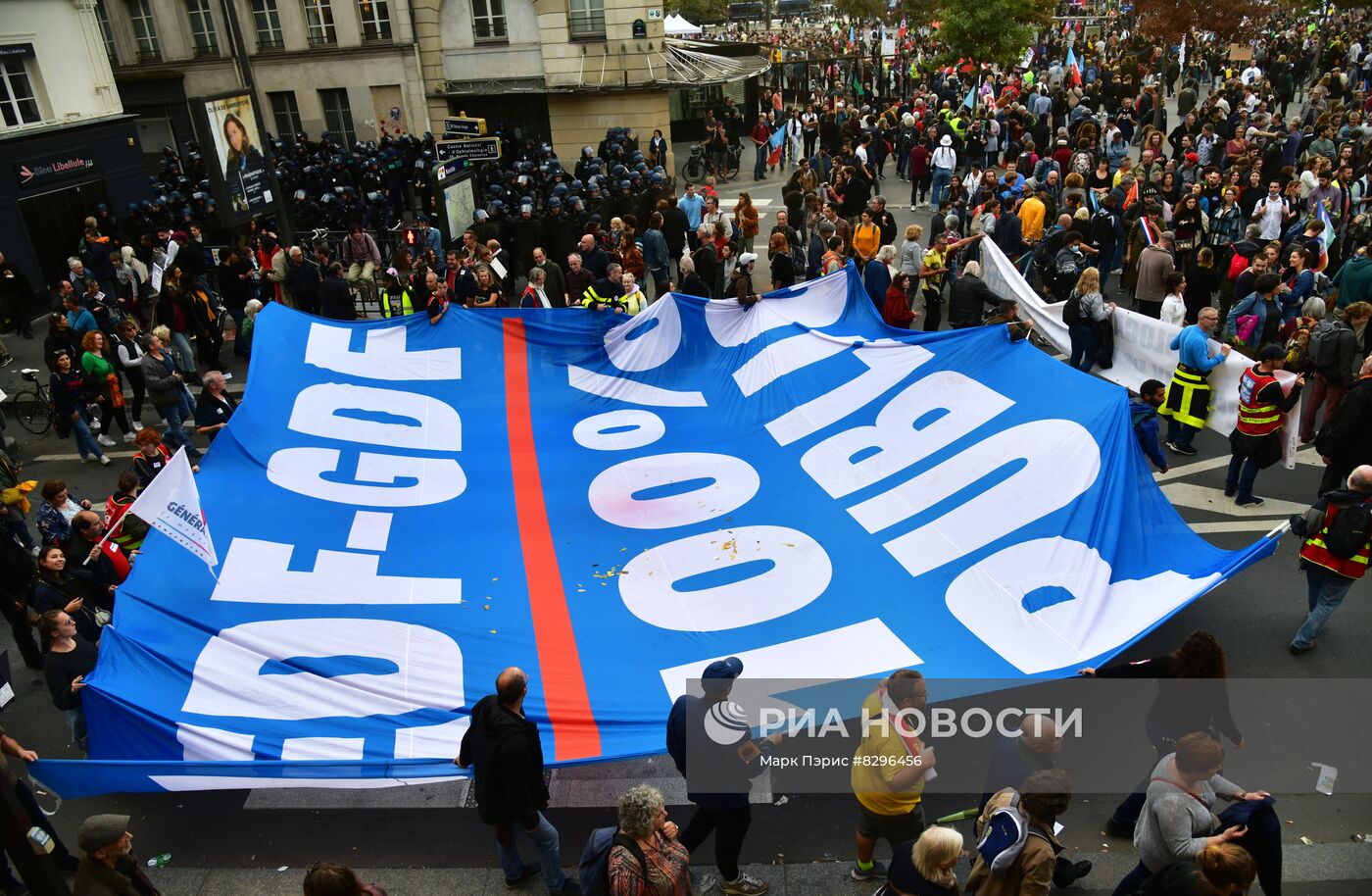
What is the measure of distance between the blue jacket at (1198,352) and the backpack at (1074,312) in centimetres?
180

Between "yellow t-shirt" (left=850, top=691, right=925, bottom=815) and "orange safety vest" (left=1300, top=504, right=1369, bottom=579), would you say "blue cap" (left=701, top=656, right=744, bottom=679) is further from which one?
"orange safety vest" (left=1300, top=504, right=1369, bottom=579)

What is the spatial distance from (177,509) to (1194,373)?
9755 mm

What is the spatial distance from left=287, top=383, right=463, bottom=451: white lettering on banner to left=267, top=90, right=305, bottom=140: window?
2457cm

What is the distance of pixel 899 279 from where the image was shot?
42.2 ft

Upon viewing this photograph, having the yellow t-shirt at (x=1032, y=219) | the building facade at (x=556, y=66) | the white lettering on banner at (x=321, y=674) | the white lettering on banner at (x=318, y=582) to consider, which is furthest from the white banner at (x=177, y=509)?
the building facade at (x=556, y=66)

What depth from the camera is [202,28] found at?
31.3 m

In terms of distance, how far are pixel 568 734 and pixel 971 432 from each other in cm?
465

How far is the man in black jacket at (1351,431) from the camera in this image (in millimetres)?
9016

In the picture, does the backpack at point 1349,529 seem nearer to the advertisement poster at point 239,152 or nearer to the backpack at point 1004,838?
the backpack at point 1004,838

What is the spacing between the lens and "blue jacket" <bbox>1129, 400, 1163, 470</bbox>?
29.5 ft

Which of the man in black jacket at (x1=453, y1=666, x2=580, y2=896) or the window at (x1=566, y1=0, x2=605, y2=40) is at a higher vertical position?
the window at (x1=566, y1=0, x2=605, y2=40)

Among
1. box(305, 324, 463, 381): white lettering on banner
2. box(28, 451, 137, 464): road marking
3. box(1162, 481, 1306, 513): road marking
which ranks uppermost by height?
box(305, 324, 463, 381): white lettering on banner

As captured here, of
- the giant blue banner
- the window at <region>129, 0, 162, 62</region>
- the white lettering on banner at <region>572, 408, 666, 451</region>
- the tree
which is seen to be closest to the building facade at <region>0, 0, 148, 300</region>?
the window at <region>129, 0, 162, 62</region>

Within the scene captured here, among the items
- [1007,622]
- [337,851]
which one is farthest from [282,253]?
[1007,622]
